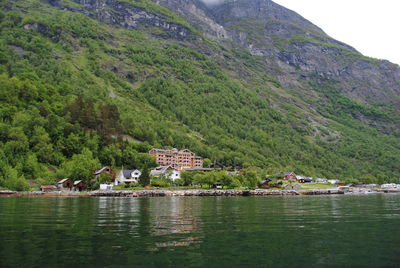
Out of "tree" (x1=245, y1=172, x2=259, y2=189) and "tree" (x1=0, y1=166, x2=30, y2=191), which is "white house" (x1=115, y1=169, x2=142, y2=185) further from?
"tree" (x1=245, y1=172, x2=259, y2=189)

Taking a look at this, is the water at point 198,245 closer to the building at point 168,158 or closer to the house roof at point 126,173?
the house roof at point 126,173

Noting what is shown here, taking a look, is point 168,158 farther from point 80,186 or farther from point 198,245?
point 198,245

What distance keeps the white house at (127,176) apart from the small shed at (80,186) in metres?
16.8

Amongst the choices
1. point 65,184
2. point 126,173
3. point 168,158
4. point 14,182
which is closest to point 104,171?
point 126,173

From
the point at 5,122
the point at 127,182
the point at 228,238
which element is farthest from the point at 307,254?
the point at 5,122

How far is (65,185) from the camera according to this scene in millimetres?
113250

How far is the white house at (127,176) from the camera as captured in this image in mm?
134500

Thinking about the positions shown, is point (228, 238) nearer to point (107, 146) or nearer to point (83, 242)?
point (83, 242)

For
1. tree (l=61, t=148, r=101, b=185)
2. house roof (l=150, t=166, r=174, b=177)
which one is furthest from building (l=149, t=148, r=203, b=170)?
tree (l=61, t=148, r=101, b=185)

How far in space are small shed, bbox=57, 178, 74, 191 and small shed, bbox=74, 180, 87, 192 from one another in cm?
139

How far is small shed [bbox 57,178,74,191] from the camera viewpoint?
112m

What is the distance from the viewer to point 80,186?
4574 inches

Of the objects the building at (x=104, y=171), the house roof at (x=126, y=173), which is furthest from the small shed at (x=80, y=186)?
the house roof at (x=126, y=173)

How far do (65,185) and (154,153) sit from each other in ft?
238
